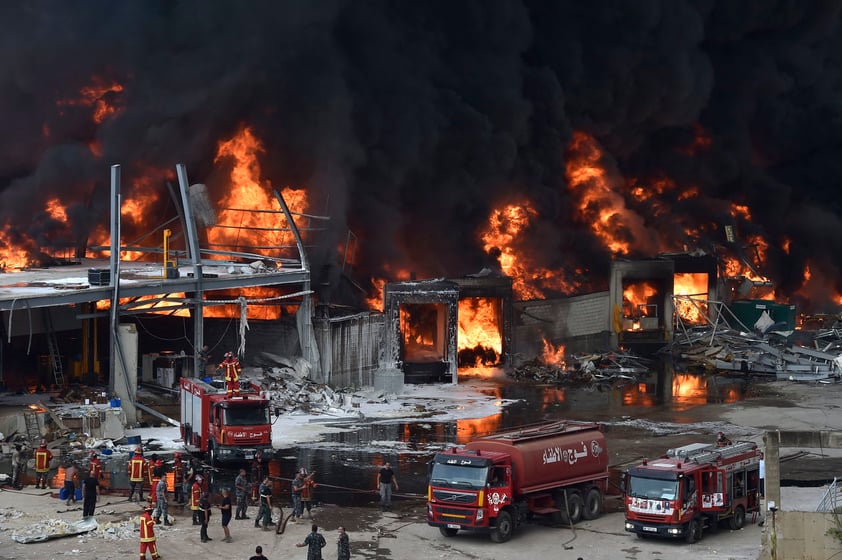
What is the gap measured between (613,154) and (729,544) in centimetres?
4778

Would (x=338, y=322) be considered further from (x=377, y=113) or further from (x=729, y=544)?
(x=729, y=544)

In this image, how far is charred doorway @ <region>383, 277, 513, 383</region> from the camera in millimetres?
46844

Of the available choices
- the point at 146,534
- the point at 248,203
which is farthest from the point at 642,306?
the point at 146,534

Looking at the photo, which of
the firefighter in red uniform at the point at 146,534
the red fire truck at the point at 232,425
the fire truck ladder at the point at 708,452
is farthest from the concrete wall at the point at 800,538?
the red fire truck at the point at 232,425

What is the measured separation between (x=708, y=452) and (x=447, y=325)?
73.6 ft

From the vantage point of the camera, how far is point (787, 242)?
6938 cm

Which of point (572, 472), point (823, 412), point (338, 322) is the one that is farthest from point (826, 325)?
point (572, 472)

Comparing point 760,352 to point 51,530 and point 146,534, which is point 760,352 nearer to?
point 51,530

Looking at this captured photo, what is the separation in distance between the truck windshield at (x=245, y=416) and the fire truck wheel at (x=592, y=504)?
27.3 feet

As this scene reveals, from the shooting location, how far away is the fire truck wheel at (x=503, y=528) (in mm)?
24500

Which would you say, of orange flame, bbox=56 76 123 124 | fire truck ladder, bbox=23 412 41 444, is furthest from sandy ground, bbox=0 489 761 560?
orange flame, bbox=56 76 123 124

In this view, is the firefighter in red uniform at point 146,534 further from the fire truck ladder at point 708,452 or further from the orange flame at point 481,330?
the orange flame at point 481,330

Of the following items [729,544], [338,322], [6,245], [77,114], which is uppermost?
[77,114]

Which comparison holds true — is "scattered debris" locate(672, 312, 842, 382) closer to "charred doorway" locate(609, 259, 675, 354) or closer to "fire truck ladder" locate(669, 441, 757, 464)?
"charred doorway" locate(609, 259, 675, 354)
